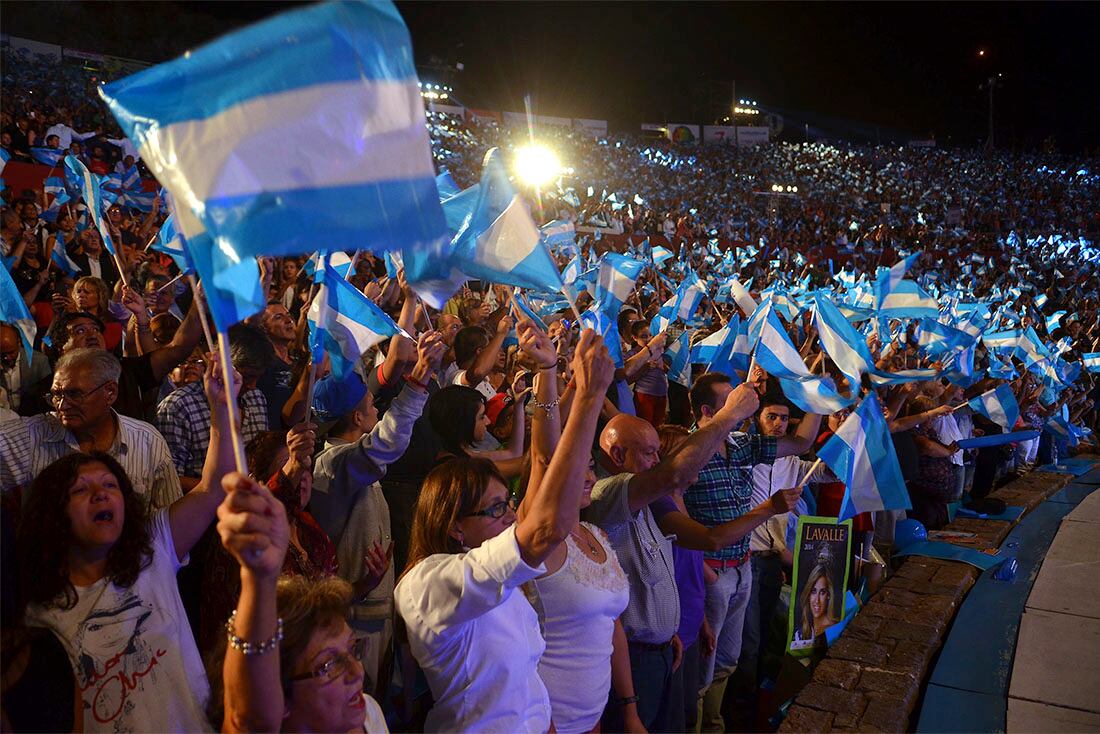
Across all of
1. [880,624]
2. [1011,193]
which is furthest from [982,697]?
[1011,193]

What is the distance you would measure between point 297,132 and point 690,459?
1.81 m

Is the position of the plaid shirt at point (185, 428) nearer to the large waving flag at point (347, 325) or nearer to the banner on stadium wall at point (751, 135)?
the large waving flag at point (347, 325)

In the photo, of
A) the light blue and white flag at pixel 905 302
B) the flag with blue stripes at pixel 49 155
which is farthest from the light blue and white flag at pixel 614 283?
the flag with blue stripes at pixel 49 155

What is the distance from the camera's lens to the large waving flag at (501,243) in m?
3.35

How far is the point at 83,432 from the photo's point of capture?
2.94 m

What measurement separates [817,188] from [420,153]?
41459 millimetres

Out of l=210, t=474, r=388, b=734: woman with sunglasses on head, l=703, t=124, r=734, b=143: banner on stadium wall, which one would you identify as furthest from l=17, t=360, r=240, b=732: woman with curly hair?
l=703, t=124, r=734, b=143: banner on stadium wall

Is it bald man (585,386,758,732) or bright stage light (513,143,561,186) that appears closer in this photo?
bald man (585,386,758,732)

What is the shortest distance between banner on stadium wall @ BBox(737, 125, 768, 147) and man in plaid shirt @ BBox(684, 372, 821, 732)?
5230cm

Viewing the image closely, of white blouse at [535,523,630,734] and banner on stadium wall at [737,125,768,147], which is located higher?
banner on stadium wall at [737,125,768,147]

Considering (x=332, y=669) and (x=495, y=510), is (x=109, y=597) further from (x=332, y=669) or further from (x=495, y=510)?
(x=495, y=510)

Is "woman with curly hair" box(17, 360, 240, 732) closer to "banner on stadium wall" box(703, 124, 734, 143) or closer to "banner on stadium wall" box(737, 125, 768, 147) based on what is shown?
"banner on stadium wall" box(737, 125, 768, 147)

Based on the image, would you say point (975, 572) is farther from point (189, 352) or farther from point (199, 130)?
point (199, 130)

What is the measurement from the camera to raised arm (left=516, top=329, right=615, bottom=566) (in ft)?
7.05
